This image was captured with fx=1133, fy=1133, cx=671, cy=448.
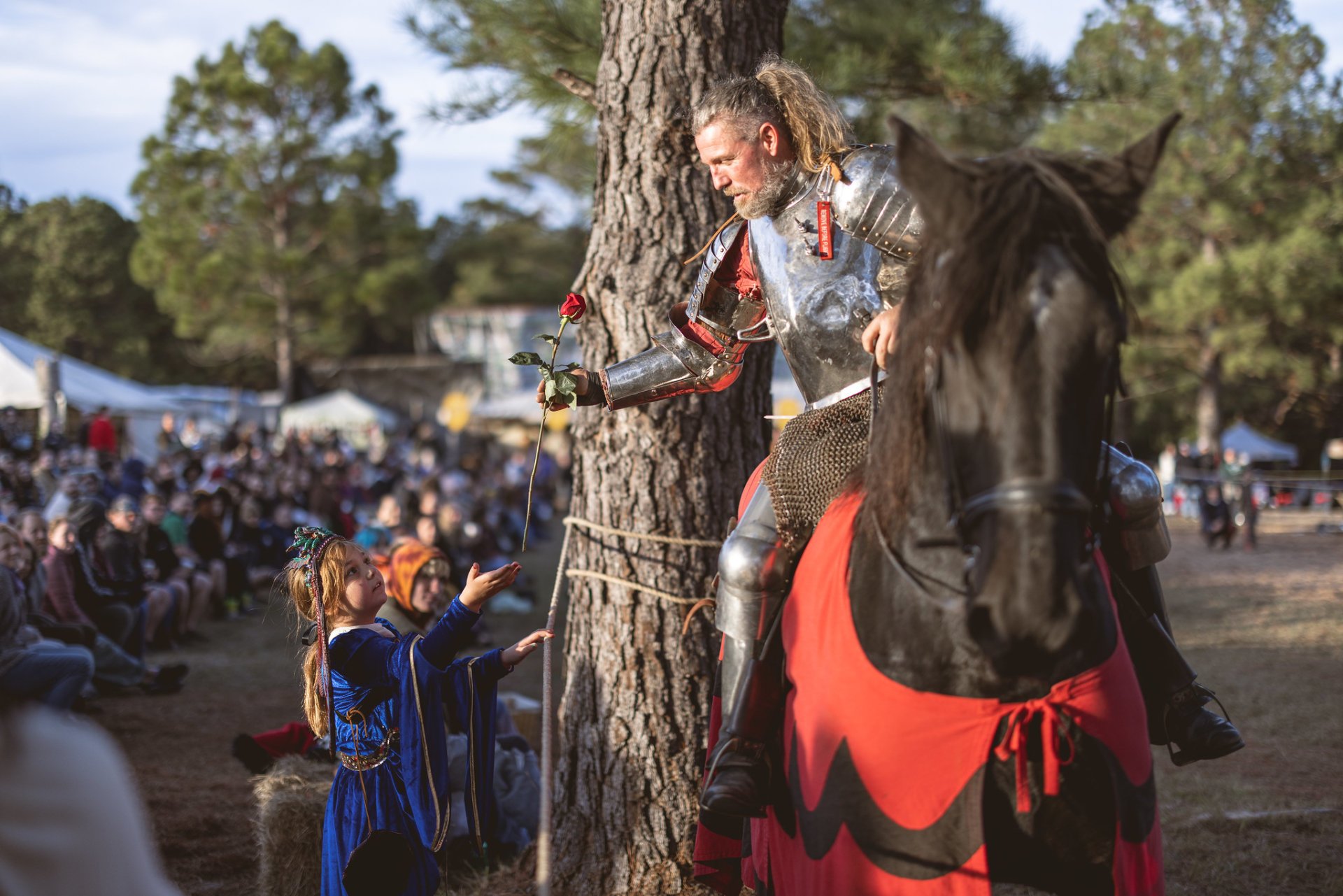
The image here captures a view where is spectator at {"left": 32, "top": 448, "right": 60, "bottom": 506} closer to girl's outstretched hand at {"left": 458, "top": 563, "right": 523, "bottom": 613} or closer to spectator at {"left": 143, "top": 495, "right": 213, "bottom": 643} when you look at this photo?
spectator at {"left": 143, "top": 495, "right": 213, "bottom": 643}

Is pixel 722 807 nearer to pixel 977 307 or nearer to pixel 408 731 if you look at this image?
pixel 977 307

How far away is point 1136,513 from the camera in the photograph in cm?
231

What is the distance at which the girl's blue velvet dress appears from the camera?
316 cm

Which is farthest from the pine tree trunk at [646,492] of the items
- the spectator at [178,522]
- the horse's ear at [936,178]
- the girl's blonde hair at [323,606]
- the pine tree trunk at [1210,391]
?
the pine tree trunk at [1210,391]

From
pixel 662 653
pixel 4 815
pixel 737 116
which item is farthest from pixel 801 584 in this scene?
pixel 662 653

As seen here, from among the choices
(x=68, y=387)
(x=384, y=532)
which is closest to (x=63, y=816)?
(x=384, y=532)

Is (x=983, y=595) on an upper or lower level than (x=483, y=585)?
upper

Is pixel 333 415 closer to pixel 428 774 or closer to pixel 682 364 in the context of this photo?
pixel 428 774

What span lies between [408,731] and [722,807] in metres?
1.30

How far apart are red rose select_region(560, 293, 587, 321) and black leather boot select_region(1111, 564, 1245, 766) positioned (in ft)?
5.26

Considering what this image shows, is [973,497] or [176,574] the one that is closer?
[973,497]

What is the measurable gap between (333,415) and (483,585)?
26.6 meters

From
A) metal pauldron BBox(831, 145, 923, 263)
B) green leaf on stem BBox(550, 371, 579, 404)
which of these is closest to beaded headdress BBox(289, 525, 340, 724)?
green leaf on stem BBox(550, 371, 579, 404)

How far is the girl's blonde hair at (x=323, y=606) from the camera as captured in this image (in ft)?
10.6
